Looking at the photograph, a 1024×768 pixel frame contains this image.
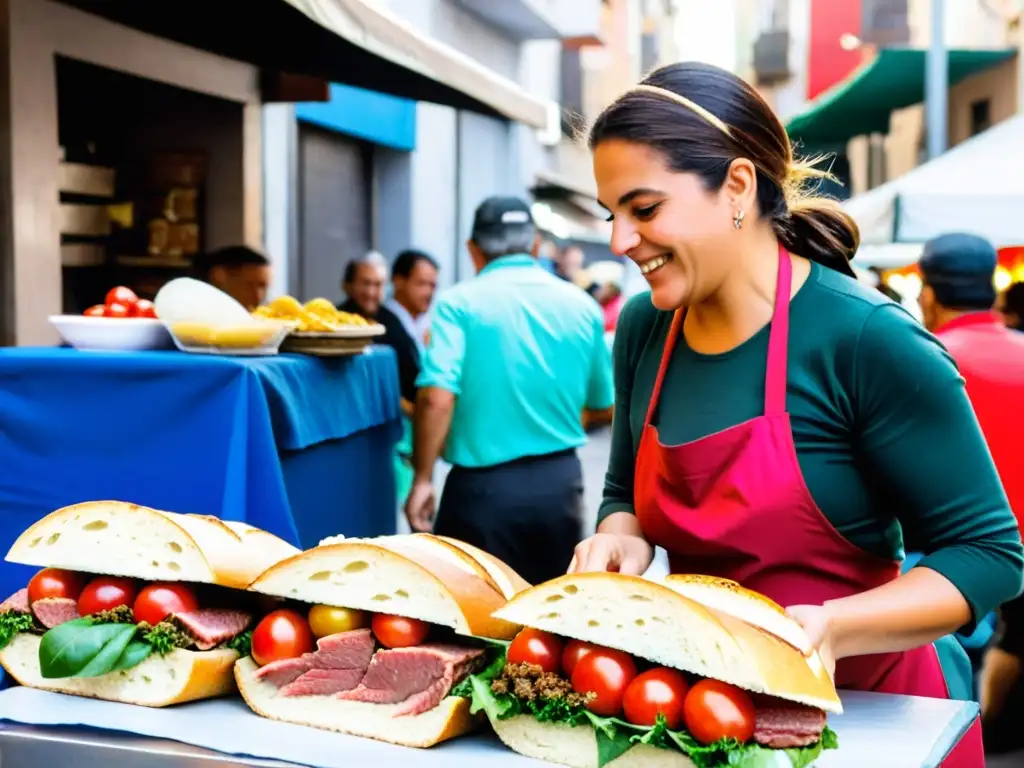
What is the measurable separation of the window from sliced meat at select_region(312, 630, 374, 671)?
60.0 ft

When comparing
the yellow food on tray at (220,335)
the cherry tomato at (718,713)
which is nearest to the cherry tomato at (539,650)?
the cherry tomato at (718,713)

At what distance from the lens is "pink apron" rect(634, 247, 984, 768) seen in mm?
2137

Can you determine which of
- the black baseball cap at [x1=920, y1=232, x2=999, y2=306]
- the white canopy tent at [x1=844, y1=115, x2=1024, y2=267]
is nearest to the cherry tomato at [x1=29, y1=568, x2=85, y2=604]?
the black baseball cap at [x1=920, y1=232, x2=999, y2=306]

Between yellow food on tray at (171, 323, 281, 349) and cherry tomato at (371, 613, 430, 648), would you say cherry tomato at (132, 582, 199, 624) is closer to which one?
cherry tomato at (371, 613, 430, 648)

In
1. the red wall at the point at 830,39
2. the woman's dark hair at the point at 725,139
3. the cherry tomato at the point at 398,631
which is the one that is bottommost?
the cherry tomato at the point at 398,631

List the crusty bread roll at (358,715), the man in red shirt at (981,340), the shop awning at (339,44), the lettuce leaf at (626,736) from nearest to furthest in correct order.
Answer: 1. the lettuce leaf at (626,736)
2. the crusty bread roll at (358,715)
3. the man in red shirt at (981,340)
4. the shop awning at (339,44)

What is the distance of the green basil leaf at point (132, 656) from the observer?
2.06 m

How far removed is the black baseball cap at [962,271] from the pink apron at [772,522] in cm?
267

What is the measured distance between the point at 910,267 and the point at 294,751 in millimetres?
9246

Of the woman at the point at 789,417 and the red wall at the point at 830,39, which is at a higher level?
the red wall at the point at 830,39

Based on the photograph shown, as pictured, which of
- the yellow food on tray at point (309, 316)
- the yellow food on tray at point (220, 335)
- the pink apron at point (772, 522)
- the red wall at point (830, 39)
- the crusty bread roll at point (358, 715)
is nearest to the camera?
the crusty bread roll at point (358, 715)

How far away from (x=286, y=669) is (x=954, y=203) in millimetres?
6170

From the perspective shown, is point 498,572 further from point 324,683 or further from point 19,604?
point 19,604

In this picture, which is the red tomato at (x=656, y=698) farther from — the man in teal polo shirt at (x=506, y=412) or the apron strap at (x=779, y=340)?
the man in teal polo shirt at (x=506, y=412)
